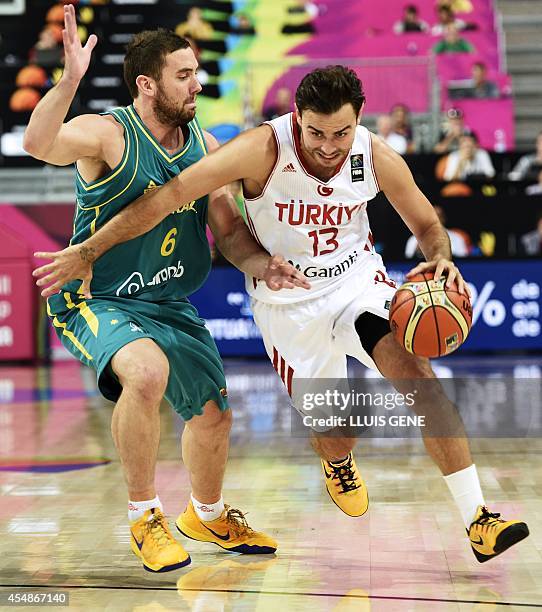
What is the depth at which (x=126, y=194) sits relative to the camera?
397 cm

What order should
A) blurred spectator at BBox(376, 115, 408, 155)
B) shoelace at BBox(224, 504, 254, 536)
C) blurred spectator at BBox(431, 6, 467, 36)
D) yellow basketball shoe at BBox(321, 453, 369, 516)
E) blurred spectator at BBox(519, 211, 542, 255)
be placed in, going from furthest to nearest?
blurred spectator at BBox(431, 6, 467, 36), blurred spectator at BBox(376, 115, 408, 155), blurred spectator at BBox(519, 211, 542, 255), yellow basketball shoe at BBox(321, 453, 369, 516), shoelace at BBox(224, 504, 254, 536)

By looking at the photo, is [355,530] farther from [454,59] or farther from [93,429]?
[454,59]

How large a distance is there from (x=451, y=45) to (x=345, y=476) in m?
11.5

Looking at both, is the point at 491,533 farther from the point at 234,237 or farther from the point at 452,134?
the point at 452,134

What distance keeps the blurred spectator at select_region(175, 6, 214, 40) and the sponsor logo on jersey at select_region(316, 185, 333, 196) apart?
477 inches

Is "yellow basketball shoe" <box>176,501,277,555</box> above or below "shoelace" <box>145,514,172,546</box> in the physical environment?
below

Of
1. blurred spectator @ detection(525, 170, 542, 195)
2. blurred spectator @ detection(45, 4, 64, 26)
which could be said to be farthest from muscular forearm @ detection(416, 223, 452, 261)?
blurred spectator @ detection(45, 4, 64, 26)

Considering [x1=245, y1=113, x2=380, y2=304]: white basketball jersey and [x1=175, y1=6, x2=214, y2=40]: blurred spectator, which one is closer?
[x1=245, y1=113, x2=380, y2=304]: white basketball jersey

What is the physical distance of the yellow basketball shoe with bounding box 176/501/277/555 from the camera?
4125 millimetres

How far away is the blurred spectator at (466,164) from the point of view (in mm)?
11461

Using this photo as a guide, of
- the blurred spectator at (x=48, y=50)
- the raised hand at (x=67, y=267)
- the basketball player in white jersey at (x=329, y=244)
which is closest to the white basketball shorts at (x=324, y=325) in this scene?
the basketball player in white jersey at (x=329, y=244)

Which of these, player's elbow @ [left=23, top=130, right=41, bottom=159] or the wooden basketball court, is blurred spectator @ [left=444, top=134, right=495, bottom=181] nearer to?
the wooden basketball court

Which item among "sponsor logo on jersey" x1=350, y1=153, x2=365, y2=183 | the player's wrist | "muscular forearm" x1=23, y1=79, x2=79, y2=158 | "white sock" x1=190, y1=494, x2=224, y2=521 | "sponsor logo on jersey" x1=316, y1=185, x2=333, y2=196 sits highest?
the player's wrist

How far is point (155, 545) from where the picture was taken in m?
3.76
